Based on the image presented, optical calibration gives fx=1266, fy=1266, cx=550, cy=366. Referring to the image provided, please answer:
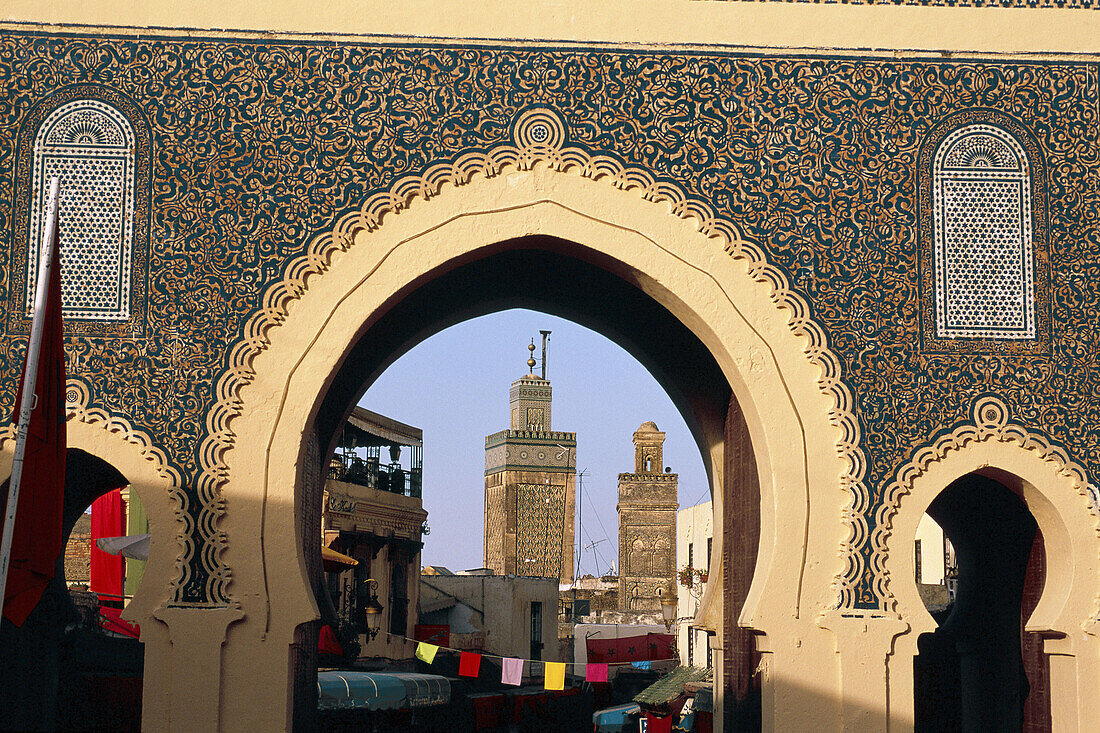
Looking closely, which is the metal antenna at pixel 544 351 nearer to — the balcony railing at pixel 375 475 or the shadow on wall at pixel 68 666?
the balcony railing at pixel 375 475

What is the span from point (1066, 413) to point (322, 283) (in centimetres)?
399

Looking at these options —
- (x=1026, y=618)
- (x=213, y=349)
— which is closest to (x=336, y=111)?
(x=213, y=349)

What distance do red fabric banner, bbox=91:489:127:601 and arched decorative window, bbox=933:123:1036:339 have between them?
10.0m

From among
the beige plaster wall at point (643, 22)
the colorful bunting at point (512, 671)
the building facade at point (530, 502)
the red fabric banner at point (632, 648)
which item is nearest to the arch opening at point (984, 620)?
the beige plaster wall at point (643, 22)

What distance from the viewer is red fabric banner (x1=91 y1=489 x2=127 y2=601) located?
1410 cm

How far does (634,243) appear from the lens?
22.2 feet

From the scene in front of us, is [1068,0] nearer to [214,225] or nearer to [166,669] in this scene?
[214,225]

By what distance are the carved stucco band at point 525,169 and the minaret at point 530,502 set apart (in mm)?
38043

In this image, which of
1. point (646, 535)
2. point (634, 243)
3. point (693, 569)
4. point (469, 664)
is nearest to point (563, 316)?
point (634, 243)

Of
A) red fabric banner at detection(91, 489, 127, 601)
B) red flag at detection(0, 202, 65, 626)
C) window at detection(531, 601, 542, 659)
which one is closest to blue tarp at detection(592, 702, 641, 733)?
red fabric banner at detection(91, 489, 127, 601)

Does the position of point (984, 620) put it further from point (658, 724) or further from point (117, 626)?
point (117, 626)

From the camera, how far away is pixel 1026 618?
284 inches

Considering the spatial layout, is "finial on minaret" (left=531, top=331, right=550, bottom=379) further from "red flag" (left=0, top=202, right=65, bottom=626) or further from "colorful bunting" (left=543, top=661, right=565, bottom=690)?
"red flag" (left=0, top=202, right=65, bottom=626)

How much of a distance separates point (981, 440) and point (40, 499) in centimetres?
459
